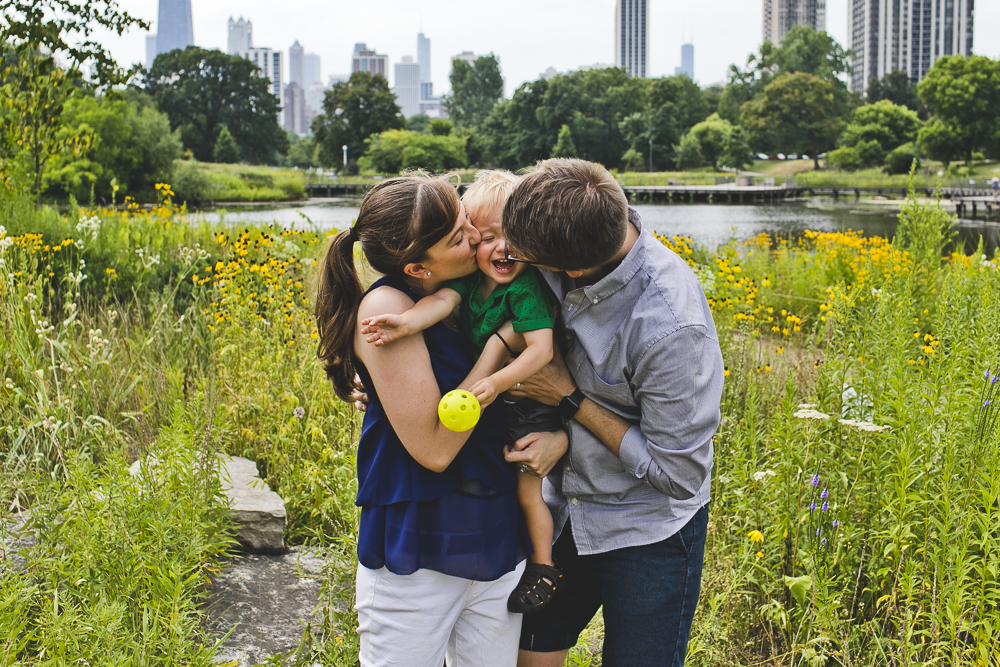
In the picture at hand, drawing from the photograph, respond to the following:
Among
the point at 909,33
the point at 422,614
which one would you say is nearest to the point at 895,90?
the point at 909,33

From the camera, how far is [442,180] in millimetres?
1707

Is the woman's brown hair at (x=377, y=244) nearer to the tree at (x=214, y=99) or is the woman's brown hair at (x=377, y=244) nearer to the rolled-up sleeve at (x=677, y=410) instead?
the rolled-up sleeve at (x=677, y=410)

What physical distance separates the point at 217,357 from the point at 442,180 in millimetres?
3412

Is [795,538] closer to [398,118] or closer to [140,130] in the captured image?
[140,130]

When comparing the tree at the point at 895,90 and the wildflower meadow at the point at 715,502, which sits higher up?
the tree at the point at 895,90

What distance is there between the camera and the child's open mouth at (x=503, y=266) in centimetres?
174

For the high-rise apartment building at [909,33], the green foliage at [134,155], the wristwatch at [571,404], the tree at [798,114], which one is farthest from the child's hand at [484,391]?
the high-rise apartment building at [909,33]

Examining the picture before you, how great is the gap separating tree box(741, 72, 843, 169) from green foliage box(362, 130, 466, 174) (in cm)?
2895

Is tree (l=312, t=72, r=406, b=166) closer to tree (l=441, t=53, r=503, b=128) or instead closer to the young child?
tree (l=441, t=53, r=503, b=128)

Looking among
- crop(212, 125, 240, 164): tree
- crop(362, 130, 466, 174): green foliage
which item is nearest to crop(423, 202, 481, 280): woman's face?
crop(362, 130, 466, 174): green foliage

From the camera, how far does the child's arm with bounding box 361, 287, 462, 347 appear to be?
59.9 inches

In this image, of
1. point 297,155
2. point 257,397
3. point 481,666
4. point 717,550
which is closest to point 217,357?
point 257,397

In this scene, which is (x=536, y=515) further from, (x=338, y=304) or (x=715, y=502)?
(x=715, y=502)

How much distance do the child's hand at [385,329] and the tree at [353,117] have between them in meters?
79.0
